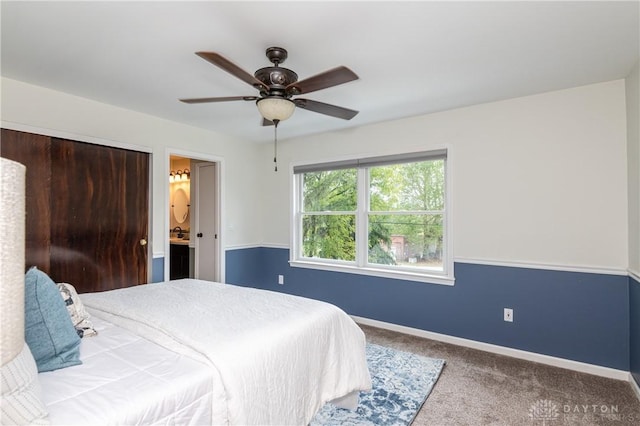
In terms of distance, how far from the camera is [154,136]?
11.7 ft

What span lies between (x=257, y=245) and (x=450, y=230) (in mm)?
2703

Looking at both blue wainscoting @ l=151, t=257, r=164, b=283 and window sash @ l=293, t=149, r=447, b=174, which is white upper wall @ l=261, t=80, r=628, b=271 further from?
blue wainscoting @ l=151, t=257, r=164, b=283

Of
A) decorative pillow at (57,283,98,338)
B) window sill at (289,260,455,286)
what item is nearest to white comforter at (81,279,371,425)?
decorative pillow at (57,283,98,338)

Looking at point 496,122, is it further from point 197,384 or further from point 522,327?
point 197,384

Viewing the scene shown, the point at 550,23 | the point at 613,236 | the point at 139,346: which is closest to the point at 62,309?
the point at 139,346

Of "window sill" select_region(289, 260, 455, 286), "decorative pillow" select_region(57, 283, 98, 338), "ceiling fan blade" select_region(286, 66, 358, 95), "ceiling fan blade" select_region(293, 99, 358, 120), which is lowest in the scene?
"window sill" select_region(289, 260, 455, 286)

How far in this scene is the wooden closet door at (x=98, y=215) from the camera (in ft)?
9.46

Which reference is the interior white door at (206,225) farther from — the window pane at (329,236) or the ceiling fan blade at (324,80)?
the ceiling fan blade at (324,80)

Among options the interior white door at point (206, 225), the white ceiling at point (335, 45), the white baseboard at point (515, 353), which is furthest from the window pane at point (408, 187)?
the interior white door at point (206, 225)

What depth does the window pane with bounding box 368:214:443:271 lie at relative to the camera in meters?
3.51

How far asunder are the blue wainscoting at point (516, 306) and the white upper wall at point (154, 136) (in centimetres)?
155

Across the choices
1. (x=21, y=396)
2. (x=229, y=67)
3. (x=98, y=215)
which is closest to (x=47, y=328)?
(x=21, y=396)

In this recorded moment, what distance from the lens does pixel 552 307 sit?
2836mm

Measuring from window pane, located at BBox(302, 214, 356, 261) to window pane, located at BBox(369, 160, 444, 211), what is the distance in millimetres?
441
